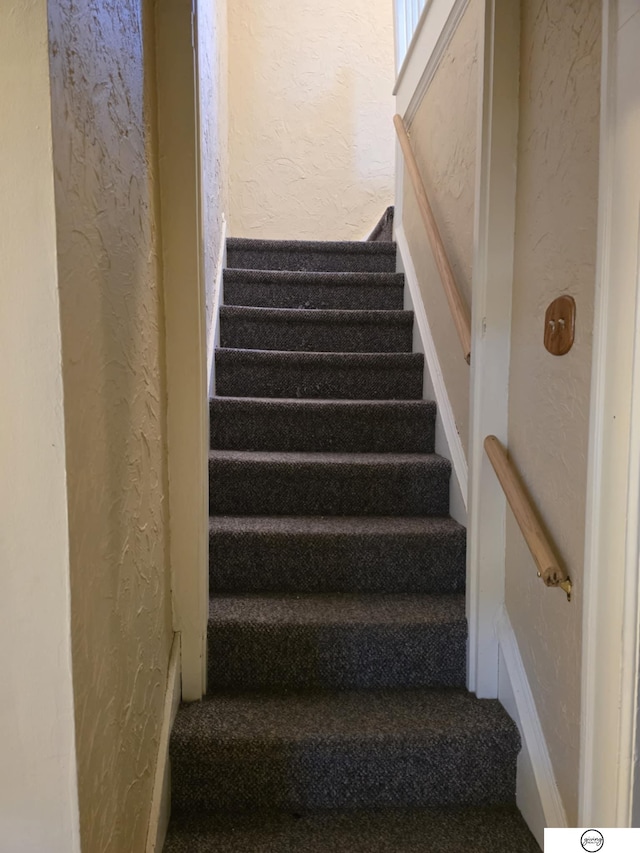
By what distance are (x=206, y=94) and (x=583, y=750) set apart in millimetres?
2378

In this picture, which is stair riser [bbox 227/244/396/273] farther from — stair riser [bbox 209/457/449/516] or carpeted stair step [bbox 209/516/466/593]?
carpeted stair step [bbox 209/516/466/593]

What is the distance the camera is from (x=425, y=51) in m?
2.12

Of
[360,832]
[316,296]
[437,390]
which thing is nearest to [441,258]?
[437,390]

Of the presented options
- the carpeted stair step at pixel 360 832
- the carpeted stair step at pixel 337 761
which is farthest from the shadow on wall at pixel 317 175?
the carpeted stair step at pixel 360 832

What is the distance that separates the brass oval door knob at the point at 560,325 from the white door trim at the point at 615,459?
0.49 feet

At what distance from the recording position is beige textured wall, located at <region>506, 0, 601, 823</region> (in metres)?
1.04

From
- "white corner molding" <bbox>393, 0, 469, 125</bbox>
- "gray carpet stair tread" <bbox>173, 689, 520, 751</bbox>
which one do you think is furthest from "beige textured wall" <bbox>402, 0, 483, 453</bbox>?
"gray carpet stair tread" <bbox>173, 689, 520, 751</bbox>

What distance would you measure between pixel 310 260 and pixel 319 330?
0.67 meters

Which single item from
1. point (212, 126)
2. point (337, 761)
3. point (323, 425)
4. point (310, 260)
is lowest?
point (337, 761)

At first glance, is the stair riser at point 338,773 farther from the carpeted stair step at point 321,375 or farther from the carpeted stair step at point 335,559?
the carpeted stair step at point 321,375

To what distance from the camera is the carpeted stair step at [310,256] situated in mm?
2857

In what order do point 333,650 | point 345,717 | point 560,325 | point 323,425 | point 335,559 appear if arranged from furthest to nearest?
point 323,425 < point 335,559 < point 333,650 < point 345,717 < point 560,325

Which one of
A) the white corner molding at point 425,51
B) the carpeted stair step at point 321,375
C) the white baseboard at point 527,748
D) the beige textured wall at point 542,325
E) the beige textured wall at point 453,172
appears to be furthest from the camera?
the carpeted stair step at point 321,375

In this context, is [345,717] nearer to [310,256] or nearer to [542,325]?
[542,325]
